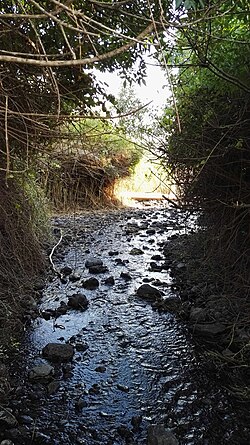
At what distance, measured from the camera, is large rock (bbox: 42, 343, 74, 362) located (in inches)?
87.7

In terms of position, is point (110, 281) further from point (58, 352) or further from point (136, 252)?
point (58, 352)

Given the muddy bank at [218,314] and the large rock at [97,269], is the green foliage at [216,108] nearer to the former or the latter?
the muddy bank at [218,314]

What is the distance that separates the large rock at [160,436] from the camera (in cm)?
158

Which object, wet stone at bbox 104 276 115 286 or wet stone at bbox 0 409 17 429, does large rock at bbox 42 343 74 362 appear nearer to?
wet stone at bbox 0 409 17 429

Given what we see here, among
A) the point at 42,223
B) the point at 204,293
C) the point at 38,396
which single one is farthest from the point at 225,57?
the point at 42,223

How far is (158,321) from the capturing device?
2748 mm

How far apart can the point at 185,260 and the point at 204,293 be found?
0.91 metres

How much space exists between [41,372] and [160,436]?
0.73m

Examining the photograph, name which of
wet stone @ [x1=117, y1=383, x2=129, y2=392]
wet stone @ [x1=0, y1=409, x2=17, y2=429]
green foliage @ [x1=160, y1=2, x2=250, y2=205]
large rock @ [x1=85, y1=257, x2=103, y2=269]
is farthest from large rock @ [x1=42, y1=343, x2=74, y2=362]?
large rock @ [x1=85, y1=257, x2=103, y2=269]

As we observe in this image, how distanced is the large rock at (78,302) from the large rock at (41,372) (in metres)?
0.84

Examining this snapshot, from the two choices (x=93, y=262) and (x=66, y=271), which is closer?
(x=66, y=271)

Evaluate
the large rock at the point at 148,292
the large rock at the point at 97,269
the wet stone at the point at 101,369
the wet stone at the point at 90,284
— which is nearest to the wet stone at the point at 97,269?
the large rock at the point at 97,269

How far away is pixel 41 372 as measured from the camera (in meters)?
2.07

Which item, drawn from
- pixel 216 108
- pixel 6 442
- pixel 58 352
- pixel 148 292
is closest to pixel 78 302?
pixel 148 292
